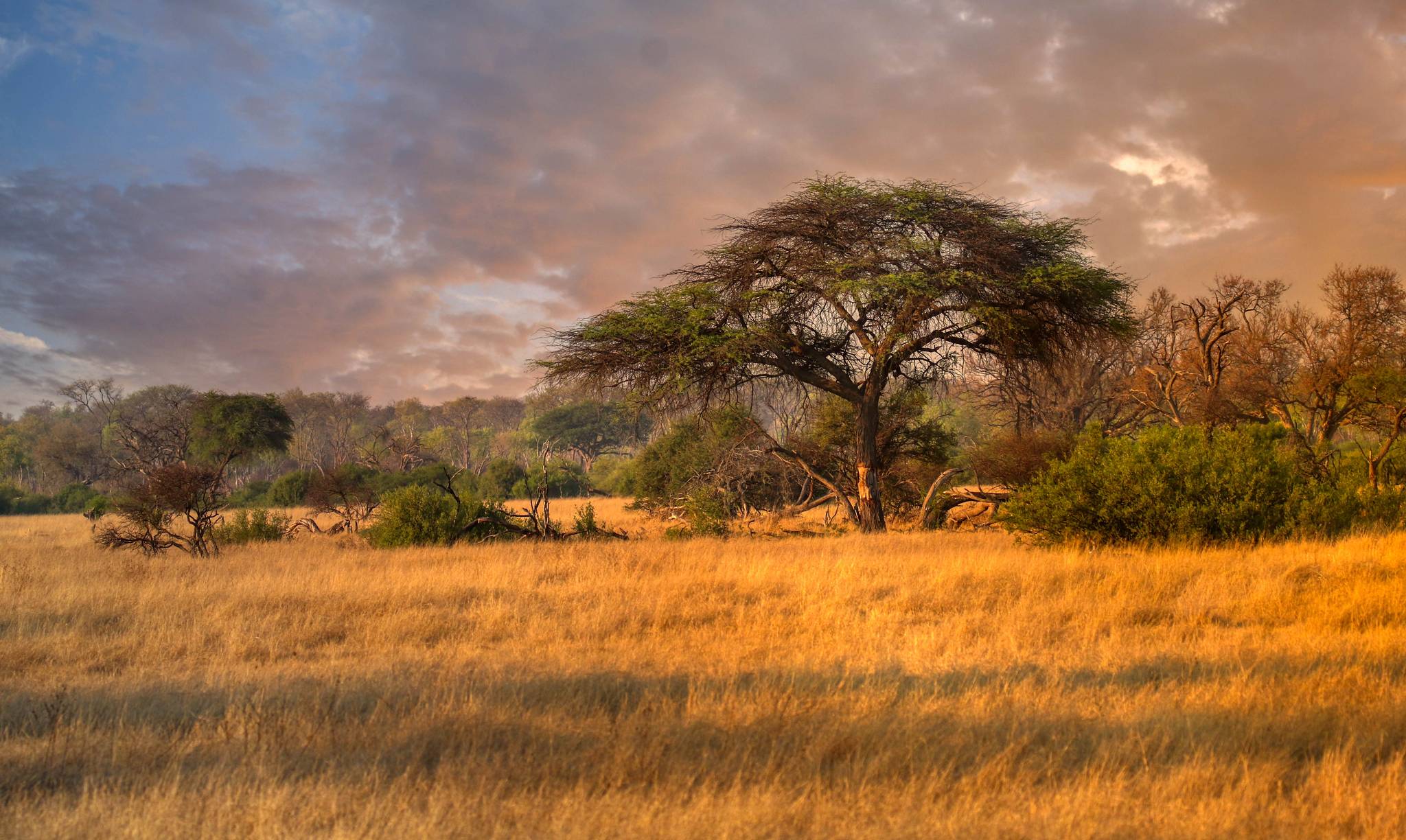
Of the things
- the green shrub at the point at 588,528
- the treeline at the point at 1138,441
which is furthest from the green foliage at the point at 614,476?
the green shrub at the point at 588,528

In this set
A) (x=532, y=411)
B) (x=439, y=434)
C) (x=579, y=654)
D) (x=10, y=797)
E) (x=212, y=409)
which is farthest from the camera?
(x=532, y=411)

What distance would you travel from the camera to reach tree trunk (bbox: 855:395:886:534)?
18.1 metres

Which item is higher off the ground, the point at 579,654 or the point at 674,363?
the point at 674,363

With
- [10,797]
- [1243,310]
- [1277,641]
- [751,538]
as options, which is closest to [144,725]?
[10,797]

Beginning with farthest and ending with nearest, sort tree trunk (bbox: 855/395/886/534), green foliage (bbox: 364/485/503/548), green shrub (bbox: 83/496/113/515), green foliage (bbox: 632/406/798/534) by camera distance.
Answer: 1. green shrub (bbox: 83/496/113/515)
2. green foliage (bbox: 632/406/798/534)
3. tree trunk (bbox: 855/395/886/534)
4. green foliage (bbox: 364/485/503/548)

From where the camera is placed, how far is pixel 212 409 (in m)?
34.6

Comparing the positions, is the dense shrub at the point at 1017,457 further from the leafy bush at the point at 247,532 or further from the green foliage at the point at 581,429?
the green foliage at the point at 581,429

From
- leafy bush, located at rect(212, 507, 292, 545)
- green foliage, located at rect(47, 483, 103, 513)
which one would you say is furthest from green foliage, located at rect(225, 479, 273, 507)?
leafy bush, located at rect(212, 507, 292, 545)

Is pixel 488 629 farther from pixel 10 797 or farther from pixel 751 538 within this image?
pixel 751 538

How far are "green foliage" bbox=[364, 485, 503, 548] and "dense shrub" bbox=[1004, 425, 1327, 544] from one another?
1108cm

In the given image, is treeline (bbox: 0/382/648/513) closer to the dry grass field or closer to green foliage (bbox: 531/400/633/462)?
green foliage (bbox: 531/400/633/462)

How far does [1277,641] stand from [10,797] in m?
9.09

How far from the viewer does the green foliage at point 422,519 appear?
1688 centimetres

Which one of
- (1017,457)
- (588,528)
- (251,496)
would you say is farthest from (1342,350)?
(251,496)
